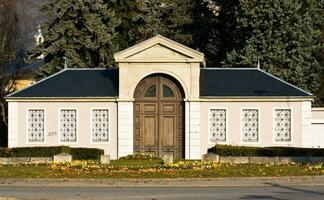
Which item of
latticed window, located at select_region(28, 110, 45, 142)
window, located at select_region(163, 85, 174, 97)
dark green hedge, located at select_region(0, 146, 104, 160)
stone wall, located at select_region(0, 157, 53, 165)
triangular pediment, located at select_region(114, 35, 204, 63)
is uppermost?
triangular pediment, located at select_region(114, 35, 204, 63)

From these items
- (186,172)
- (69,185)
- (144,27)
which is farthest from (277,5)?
(69,185)

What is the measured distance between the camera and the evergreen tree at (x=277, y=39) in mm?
58844

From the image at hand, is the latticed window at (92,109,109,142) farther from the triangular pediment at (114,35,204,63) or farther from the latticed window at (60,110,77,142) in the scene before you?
the triangular pediment at (114,35,204,63)

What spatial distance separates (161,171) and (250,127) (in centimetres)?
1410

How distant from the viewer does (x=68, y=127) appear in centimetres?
4541

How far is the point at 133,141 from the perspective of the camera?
45312 mm

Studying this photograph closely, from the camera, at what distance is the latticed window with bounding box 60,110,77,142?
4544 centimetres

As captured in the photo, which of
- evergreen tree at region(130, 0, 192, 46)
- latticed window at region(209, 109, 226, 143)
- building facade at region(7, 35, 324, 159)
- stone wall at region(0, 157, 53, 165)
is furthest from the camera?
evergreen tree at region(130, 0, 192, 46)

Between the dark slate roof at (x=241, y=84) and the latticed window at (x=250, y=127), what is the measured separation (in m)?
1.18

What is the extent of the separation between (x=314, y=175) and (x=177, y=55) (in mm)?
16631

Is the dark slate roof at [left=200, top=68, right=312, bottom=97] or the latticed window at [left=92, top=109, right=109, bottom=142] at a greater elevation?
the dark slate roof at [left=200, top=68, right=312, bottom=97]

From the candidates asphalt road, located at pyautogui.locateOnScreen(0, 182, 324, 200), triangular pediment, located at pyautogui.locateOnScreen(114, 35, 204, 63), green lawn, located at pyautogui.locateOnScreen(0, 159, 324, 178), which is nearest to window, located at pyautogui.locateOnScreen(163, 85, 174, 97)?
triangular pediment, located at pyautogui.locateOnScreen(114, 35, 204, 63)

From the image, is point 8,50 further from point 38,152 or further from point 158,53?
point 38,152

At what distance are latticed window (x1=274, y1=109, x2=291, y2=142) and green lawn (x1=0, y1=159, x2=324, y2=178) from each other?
9.66 meters
